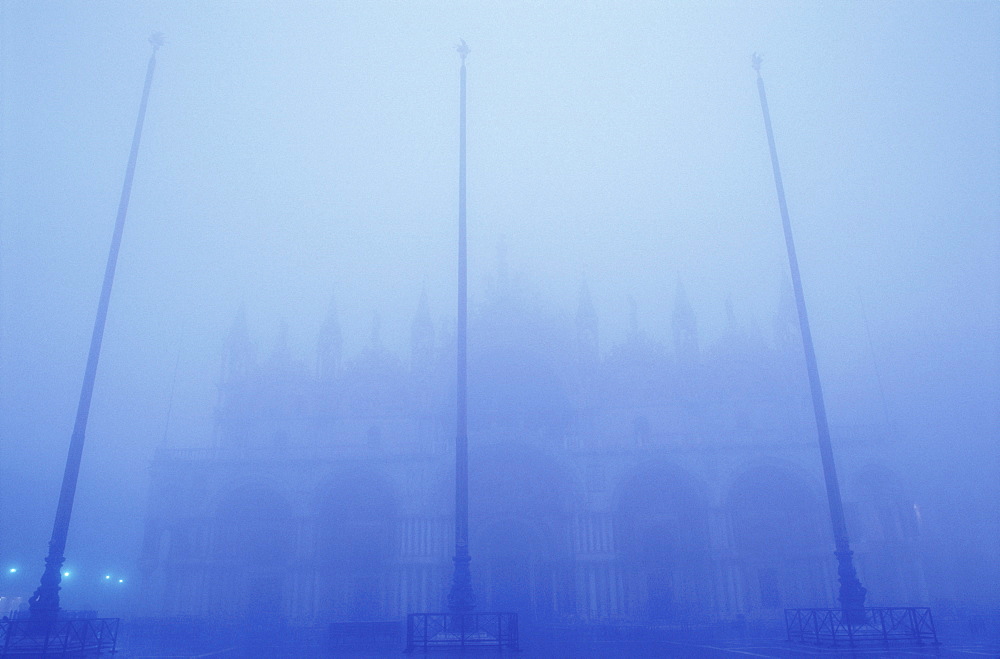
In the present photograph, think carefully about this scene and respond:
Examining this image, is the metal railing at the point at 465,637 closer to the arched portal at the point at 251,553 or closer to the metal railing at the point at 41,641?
the metal railing at the point at 41,641

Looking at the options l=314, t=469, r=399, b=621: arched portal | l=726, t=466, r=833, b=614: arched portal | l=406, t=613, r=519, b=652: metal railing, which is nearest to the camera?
l=406, t=613, r=519, b=652: metal railing

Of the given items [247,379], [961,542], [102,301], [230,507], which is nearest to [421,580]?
[230,507]

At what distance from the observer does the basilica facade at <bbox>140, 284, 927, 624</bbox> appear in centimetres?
3412

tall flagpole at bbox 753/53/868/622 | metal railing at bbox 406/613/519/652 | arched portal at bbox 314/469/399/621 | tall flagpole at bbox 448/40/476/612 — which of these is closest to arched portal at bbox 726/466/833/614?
tall flagpole at bbox 753/53/868/622

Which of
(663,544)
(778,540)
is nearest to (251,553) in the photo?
(663,544)

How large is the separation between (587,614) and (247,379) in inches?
972

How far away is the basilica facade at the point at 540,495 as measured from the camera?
34125mm

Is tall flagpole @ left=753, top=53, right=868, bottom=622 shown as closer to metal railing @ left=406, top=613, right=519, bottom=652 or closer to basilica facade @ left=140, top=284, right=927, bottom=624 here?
metal railing @ left=406, top=613, right=519, bottom=652

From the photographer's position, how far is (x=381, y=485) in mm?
36875

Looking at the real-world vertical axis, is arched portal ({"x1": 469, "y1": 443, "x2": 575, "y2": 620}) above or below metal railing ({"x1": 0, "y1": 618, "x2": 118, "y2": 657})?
above

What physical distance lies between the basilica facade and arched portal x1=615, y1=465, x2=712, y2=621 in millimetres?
103

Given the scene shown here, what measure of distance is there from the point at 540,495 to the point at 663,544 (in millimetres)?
6996

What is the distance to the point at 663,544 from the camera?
1404 inches

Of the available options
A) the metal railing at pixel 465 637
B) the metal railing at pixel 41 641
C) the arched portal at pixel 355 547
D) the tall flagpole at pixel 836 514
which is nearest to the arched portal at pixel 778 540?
the tall flagpole at pixel 836 514
